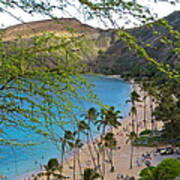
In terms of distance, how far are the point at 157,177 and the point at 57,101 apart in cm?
1037

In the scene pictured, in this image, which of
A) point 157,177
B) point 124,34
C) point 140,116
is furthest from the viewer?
point 140,116

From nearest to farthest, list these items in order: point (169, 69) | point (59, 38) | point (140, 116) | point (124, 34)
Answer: point (124, 34)
point (169, 69)
point (59, 38)
point (140, 116)

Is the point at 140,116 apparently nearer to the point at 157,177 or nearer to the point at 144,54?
the point at 157,177

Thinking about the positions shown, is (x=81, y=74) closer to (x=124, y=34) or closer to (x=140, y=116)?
(x=124, y=34)

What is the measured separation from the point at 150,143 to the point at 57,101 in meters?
29.4

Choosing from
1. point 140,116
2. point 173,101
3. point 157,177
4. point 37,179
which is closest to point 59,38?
point 157,177

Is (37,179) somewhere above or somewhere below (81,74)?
below

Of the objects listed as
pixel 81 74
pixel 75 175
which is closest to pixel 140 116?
pixel 75 175

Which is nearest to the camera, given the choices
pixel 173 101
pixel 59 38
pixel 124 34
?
pixel 124 34

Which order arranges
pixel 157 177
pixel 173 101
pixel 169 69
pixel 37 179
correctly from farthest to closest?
1. pixel 173 101
2. pixel 37 179
3. pixel 157 177
4. pixel 169 69

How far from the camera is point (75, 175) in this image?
25.2 m

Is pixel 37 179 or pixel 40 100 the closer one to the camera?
pixel 40 100

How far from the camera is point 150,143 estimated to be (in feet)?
103

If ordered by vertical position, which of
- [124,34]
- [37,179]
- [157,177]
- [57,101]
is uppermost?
[124,34]
